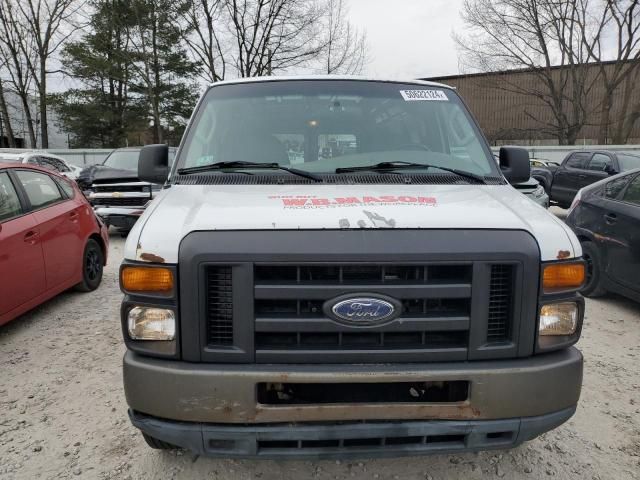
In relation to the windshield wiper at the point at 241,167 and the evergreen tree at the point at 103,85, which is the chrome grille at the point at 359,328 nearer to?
the windshield wiper at the point at 241,167

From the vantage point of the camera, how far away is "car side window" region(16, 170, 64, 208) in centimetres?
496

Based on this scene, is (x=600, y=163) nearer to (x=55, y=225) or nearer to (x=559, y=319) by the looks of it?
(x=559, y=319)

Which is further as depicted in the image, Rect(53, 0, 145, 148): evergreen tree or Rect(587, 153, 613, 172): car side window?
Rect(53, 0, 145, 148): evergreen tree

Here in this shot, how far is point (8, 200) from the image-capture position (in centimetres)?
461

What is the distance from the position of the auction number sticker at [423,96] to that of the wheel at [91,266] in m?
4.40

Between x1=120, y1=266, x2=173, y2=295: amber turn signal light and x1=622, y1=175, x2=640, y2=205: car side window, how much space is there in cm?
508

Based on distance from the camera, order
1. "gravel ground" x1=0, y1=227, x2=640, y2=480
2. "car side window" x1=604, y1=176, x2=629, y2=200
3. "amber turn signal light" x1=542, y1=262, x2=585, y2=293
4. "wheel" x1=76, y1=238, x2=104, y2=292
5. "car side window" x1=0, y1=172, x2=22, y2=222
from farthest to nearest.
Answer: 1. "wheel" x1=76, y1=238, x2=104, y2=292
2. "car side window" x1=604, y1=176, x2=629, y2=200
3. "car side window" x1=0, y1=172, x2=22, y2=222
4. "gravel ground" x1=0, y1=227, x2=640, y2=480
5. "amber turn signal light" x1=542, y1=262, x2=585, y2=293

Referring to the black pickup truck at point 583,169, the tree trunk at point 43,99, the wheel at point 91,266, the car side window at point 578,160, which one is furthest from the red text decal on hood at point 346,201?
the tree trunk at point 43,99

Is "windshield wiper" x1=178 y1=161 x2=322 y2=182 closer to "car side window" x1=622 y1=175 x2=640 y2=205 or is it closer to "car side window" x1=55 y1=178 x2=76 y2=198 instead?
"car side window" x1=55 y1=178 x2=76 y2=198

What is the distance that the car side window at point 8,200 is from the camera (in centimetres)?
450

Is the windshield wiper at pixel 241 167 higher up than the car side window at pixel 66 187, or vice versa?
the windshield wiper at pixel 241 167

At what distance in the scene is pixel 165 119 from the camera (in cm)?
2862

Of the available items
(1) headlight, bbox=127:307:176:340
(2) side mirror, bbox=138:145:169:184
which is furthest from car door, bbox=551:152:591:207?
(1) headlight, bbox=127:307:176:340

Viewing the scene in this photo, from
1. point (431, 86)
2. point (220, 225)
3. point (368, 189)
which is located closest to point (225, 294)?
point (220, 225)
